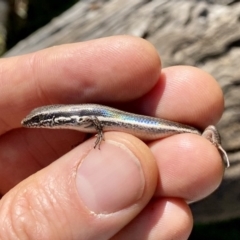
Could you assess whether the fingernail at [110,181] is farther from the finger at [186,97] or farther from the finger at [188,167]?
the finger at [186,97]

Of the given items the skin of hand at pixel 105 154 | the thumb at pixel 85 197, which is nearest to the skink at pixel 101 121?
the skin of hand at pixel 105 154

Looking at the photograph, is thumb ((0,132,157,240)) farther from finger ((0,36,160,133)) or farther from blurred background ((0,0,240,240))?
blurred background ((0,0,240,240))

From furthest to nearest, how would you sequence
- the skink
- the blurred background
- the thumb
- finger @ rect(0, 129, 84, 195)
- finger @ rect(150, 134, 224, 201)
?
1. finger @ rect(0, 129, 84, 195)
2. the blurred background
3. the skink
4. finger @ rect(150, 134, 224, 201)
5. the thumb

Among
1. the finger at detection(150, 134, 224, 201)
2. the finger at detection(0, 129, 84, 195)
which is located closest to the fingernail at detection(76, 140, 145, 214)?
the finger at detection(150, 134, 224, 201)

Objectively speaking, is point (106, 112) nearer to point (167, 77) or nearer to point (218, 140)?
point (167, 77)

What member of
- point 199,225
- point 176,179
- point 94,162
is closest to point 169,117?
point 176,179

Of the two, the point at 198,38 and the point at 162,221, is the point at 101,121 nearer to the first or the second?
the point at 162,221
